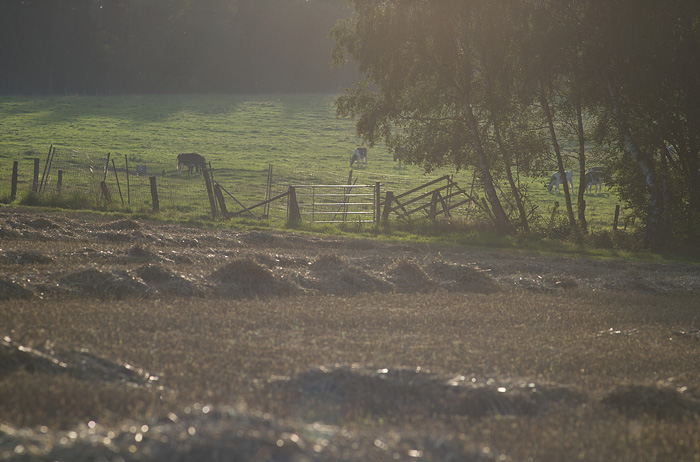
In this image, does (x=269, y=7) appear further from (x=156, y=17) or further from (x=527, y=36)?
(x=527, y=36)

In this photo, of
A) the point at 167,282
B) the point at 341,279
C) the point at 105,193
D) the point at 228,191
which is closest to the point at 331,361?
the point at 167,282

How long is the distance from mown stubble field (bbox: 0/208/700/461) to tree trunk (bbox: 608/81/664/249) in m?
8.30

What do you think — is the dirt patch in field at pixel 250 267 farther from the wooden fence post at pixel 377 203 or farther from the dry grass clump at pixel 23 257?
the wooden fence post at pixel 377 203

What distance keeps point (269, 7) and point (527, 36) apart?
7941cm

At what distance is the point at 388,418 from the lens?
18.5 feet

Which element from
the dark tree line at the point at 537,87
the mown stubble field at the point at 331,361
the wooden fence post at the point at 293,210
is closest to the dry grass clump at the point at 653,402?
the mown stubble field at the point at 331,361

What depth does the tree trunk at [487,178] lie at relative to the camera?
24531 millimetres

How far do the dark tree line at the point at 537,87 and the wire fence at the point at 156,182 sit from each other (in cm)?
527

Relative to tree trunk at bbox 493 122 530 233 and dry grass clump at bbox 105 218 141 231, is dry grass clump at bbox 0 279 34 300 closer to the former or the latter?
dry grass clump at bbox 105 218 141 231

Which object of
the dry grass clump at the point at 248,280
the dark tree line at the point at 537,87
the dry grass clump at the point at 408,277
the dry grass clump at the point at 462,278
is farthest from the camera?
the dark tree line at the point at 537,87

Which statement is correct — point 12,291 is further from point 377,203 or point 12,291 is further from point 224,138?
point 224,138

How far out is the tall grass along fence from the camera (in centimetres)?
2516

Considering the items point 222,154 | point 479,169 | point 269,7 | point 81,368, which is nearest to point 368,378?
point 81,368

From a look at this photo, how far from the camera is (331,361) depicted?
23.8ft
